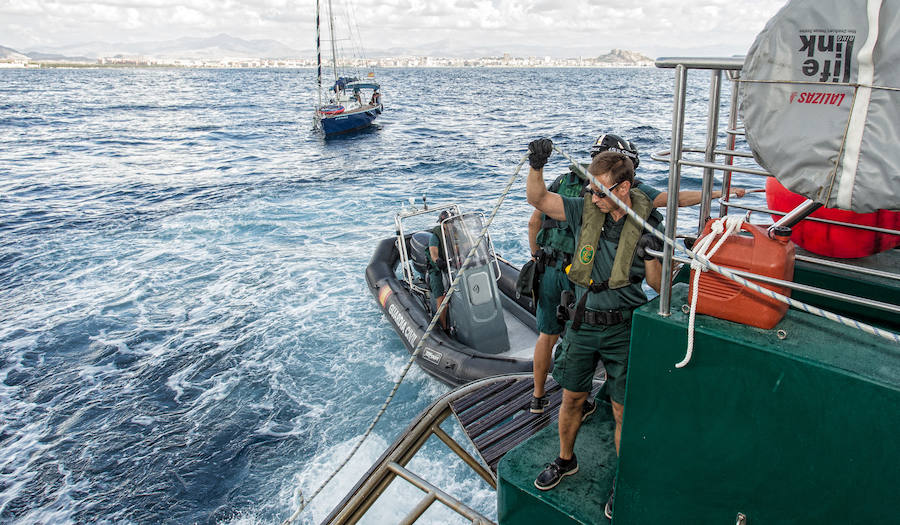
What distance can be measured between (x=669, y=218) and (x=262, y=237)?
14.4 m

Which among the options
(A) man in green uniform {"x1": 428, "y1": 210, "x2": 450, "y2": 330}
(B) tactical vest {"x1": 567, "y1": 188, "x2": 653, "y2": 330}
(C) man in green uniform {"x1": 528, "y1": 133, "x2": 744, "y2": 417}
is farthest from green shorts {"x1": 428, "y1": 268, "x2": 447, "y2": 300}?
(B) tactical vest {"x1": 567, "y1": 188, "x2": 653, "y2": 330}

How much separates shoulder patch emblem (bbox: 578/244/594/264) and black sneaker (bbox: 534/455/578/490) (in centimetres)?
105

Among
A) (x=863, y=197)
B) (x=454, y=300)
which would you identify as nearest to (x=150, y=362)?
(x=454, y=300)

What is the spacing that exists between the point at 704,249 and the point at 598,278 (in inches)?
34.3

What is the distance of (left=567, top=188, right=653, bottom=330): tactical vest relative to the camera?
9.32 feet

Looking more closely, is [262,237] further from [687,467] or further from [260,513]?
[687,467]

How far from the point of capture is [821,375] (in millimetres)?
1788

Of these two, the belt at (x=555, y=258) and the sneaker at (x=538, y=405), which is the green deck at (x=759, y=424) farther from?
the sneaker at (x=538, y=405)

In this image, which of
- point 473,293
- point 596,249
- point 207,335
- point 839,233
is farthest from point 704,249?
point 207,335

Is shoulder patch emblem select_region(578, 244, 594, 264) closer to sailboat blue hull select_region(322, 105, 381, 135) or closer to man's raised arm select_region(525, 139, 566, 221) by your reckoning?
man's raised arm select_region(525, 139, 566, 221)

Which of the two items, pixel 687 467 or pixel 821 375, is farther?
pixel 687 467

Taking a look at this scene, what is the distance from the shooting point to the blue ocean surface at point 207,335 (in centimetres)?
651

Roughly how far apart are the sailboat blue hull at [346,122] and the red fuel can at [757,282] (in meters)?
34.4

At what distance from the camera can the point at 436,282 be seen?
785cm
